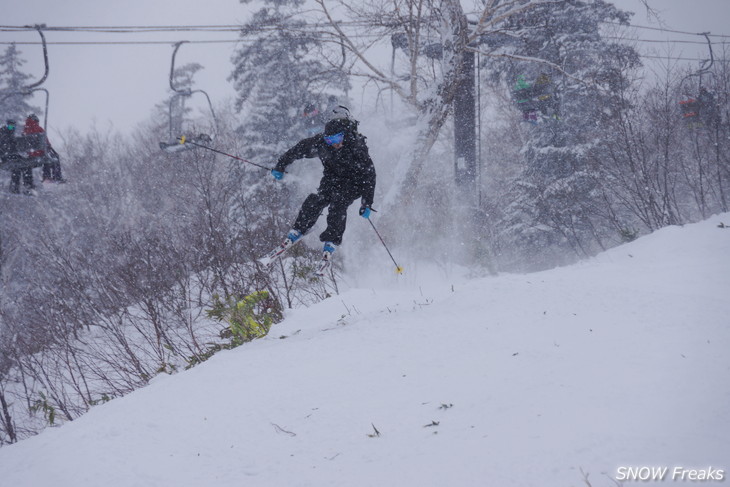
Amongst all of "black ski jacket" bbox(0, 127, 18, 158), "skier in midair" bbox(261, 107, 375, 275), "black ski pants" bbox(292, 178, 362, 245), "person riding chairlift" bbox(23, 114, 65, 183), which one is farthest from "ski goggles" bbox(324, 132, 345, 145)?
"black ski jacket" bbox(0, 127, 18, 158)

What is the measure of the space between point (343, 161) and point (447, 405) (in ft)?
12.2

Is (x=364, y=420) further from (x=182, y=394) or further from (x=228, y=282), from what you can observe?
(x=228, y=282)

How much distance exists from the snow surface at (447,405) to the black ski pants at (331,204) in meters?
1.75

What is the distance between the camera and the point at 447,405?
9.21 ft

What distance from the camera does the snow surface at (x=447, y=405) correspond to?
2.12 m

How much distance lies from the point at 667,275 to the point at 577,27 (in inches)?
587

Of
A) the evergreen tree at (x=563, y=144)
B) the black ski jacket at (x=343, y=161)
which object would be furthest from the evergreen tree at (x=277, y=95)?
the black ski jacket at (x=343, y=161)

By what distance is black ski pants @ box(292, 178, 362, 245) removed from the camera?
592 centimetres

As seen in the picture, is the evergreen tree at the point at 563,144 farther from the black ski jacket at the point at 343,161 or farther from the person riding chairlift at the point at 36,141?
the person riding chairlift at the point at 36,141

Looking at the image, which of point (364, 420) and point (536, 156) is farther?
point (536, 156)

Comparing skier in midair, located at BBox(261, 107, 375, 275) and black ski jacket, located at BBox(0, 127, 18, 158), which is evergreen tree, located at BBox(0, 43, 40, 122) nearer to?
black ski jacket, located at BBox(0, 127, 18, 158)

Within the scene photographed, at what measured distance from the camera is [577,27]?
653 inches

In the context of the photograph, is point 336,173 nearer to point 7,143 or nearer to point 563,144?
point 7,143

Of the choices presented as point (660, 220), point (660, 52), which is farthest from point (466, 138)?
point (660, 52)
